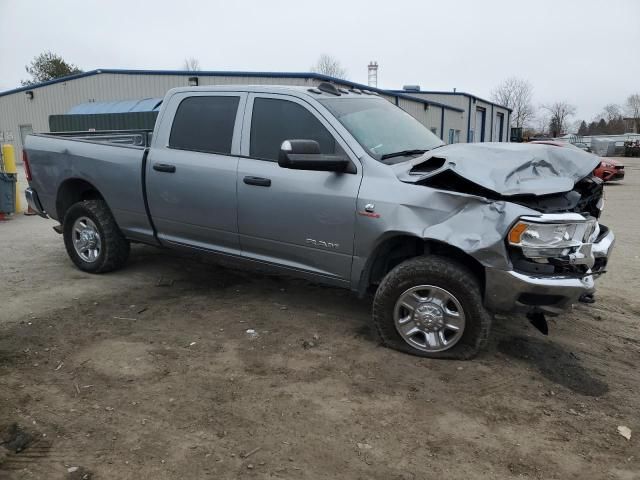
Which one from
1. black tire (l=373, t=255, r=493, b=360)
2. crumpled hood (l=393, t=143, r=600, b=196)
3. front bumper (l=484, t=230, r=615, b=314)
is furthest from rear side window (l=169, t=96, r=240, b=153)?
front bumper (l=484, t=230, r=615, b=314)

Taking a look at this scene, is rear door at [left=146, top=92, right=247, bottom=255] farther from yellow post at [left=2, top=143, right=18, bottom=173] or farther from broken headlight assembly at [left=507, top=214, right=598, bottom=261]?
yellow post at [left=2, top=143, right=18, bottom=173]

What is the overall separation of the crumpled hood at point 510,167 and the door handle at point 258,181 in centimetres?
108

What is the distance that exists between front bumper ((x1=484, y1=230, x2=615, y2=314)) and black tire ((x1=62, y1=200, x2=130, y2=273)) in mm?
4041

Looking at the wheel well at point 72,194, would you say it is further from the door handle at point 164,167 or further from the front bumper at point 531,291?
the front bumper at point 531,291

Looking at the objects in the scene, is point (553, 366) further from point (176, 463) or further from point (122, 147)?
point (122, 147)

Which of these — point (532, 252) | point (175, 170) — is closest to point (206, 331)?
point (175, 170)

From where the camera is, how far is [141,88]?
25.1m

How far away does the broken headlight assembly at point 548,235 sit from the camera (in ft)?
11.3

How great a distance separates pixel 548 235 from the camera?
3.49 metres

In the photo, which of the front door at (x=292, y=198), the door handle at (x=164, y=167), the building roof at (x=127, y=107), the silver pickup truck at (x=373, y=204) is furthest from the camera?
the building roof at (x=127, y=107)

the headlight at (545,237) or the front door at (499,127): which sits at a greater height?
the front door at (499,127)

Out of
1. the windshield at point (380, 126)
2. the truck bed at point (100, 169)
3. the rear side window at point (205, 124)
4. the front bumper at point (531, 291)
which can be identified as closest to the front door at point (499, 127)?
the windshield at point (380, 126)

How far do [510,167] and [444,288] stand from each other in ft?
3.13

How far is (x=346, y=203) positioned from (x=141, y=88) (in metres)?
23.7
